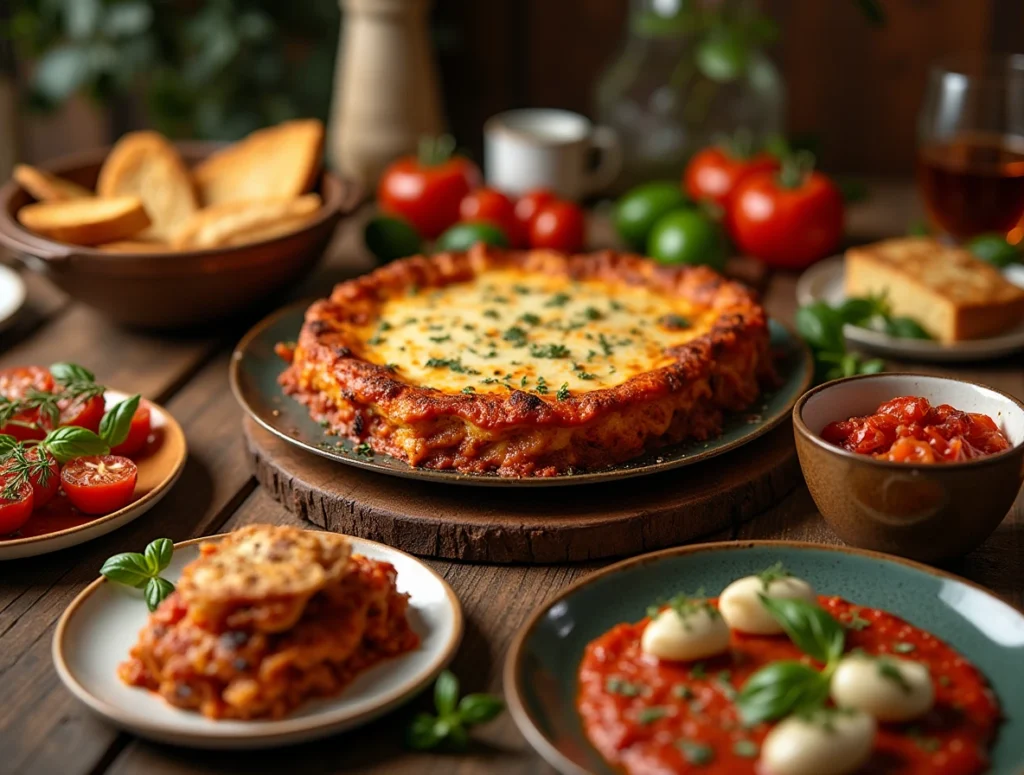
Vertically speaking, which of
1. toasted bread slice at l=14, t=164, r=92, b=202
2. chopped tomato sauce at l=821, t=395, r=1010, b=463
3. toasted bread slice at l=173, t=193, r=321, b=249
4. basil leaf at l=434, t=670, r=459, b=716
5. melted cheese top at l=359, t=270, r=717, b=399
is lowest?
basil leaf at l=434, t=670, r=459, b=716

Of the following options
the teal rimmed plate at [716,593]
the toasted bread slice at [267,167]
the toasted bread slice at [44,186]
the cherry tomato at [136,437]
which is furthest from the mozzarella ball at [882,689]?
the toasted bread slice at [44,186]

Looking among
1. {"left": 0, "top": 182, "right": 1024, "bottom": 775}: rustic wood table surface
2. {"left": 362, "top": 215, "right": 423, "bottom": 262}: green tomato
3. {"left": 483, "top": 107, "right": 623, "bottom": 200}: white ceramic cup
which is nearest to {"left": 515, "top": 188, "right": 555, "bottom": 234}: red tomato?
{"left": 483, "top": 107, "right": 623, "bottom": 200}: white ceramic cup

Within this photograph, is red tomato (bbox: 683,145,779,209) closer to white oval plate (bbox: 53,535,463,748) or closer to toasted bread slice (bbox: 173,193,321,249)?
toasted bread slice (bbox: 173,193,321,249)

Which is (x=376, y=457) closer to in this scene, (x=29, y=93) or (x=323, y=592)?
(x=323, y=592)

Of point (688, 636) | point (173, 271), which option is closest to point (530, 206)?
point (173, 271)

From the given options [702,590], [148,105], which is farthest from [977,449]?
[148,105]

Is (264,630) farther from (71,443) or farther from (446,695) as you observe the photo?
(71,443)
